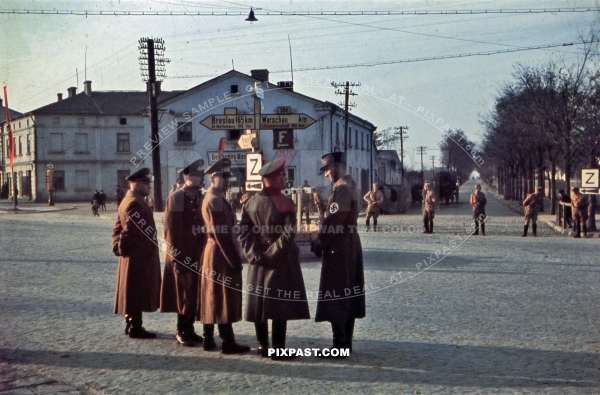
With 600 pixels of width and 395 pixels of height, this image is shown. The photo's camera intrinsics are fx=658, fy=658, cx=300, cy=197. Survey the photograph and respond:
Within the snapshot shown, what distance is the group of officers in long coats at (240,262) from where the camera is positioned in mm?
5918

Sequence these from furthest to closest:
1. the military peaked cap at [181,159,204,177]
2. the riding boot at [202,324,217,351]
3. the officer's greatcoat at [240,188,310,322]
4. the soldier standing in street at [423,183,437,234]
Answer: the soldier standing in street at [423,183,437,234] < the military peaked cap at [181,159,204,177] < the riding boot at [202,324,217,351] < the officer's greatcoat at [240,188,310,322]

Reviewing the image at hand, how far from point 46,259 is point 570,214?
1820 centimetres

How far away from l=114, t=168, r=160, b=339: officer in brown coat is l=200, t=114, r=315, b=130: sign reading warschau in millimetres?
4179

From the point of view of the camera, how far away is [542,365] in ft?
19.0

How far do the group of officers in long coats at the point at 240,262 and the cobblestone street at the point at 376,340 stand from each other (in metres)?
0.35

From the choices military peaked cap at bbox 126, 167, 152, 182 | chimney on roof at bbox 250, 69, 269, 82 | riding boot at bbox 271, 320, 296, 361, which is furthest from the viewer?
chimney on roof at bbox 250, 69, 269, 82

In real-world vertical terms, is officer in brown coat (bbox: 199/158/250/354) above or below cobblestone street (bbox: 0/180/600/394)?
above

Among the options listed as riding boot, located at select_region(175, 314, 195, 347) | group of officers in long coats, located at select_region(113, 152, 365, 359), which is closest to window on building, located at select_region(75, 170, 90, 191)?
group of officers in long coats, located at select_region(113, 152, 365, 359)

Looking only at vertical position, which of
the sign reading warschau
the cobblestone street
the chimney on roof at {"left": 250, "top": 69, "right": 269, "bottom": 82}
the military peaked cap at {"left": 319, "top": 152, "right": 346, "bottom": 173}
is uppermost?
the chimney on roof at {"left": 250, "top": 69, "right": 269, "bottom": 82}

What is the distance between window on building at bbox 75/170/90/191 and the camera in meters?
45.7

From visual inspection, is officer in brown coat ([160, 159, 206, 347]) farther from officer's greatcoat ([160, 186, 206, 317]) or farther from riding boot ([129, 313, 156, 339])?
riding boot ([129, 313, 156, 339])

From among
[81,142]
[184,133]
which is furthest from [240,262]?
[81,142]

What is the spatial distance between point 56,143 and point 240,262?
41.3m

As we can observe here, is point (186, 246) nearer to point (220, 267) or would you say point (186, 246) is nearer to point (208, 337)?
point (220, 267)
